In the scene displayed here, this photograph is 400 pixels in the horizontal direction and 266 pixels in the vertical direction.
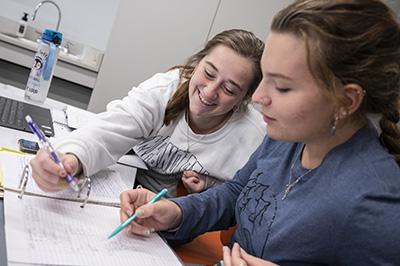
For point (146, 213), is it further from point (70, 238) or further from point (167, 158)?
point (167, 158)

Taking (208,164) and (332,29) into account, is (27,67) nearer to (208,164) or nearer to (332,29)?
(208,164)

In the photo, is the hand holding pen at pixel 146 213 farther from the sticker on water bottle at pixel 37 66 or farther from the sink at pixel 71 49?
the sink at pixel 71 49

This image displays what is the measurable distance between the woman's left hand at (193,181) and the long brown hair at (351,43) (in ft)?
2.14

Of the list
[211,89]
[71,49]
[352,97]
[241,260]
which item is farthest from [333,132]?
[71,49]

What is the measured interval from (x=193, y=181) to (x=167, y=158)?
128 millimetres

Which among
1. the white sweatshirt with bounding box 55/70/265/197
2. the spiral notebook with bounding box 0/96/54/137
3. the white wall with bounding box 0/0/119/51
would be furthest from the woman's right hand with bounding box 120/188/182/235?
the white wall with bounding box 0/0/119/51

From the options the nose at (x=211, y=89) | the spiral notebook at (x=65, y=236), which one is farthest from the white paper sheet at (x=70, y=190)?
the nose at (x=211, y=89)

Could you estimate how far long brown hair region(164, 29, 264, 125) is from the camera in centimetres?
126

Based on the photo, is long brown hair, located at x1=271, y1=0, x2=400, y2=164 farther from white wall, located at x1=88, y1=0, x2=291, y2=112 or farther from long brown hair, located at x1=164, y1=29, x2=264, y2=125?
white wall, located at x1=88, y1=0, x2=291, y2=112

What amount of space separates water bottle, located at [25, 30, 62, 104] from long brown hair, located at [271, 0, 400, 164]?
1138mm

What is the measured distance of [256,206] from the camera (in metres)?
0.94

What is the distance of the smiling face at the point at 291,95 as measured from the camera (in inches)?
29.7

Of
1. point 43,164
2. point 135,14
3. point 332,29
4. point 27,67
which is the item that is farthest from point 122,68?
point 332,29

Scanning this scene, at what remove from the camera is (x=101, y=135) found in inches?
45.2
